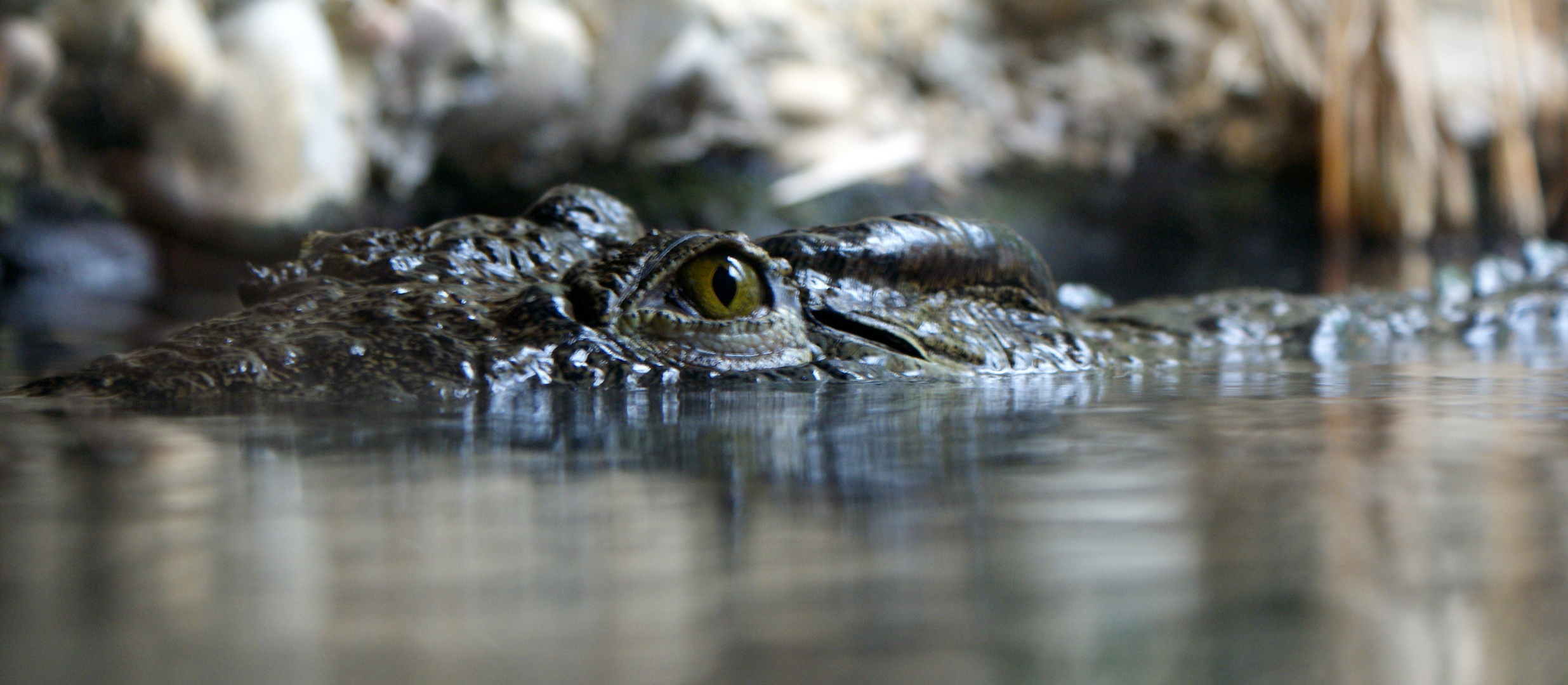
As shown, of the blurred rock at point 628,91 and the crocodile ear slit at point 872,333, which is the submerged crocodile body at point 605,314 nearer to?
the crocodile ear slit at point 872,333

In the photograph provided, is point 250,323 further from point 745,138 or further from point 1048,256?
point 1048,256

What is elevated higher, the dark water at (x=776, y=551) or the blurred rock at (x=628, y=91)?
the blurred rock at (x=628, y=91)

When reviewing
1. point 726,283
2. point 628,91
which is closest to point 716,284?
point 726,283

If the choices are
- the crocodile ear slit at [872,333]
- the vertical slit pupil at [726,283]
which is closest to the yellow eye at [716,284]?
the vertical slit pupil at [726,283]

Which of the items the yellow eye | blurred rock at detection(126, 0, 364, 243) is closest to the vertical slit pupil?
the yellow eye

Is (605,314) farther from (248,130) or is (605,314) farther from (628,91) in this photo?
(628,91)

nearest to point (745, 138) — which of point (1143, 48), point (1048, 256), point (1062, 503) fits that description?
point (1048, 256)
